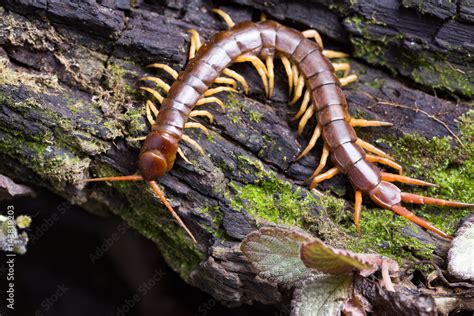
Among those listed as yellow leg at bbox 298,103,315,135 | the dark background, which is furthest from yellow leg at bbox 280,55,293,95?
the dark background

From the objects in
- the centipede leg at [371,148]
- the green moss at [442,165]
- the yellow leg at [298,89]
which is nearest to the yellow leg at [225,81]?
the yellow leg at [298,89]

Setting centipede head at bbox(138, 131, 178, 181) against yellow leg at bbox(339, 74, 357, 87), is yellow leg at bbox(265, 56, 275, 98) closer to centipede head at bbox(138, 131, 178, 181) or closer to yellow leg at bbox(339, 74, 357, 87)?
yellow leg at bbox(339, 74, 357, 87)

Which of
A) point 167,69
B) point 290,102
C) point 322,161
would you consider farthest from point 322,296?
point 167,69

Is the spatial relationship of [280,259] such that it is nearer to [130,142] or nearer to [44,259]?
[130,142]

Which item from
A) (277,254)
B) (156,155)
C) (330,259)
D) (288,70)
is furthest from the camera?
(288,70)

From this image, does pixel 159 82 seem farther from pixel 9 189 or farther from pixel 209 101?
pixel 9 189

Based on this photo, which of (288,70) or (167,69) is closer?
(167,69)

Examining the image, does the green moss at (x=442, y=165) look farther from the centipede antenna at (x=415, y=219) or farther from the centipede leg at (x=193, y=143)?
the centipede leg at (x=193, y=143)
